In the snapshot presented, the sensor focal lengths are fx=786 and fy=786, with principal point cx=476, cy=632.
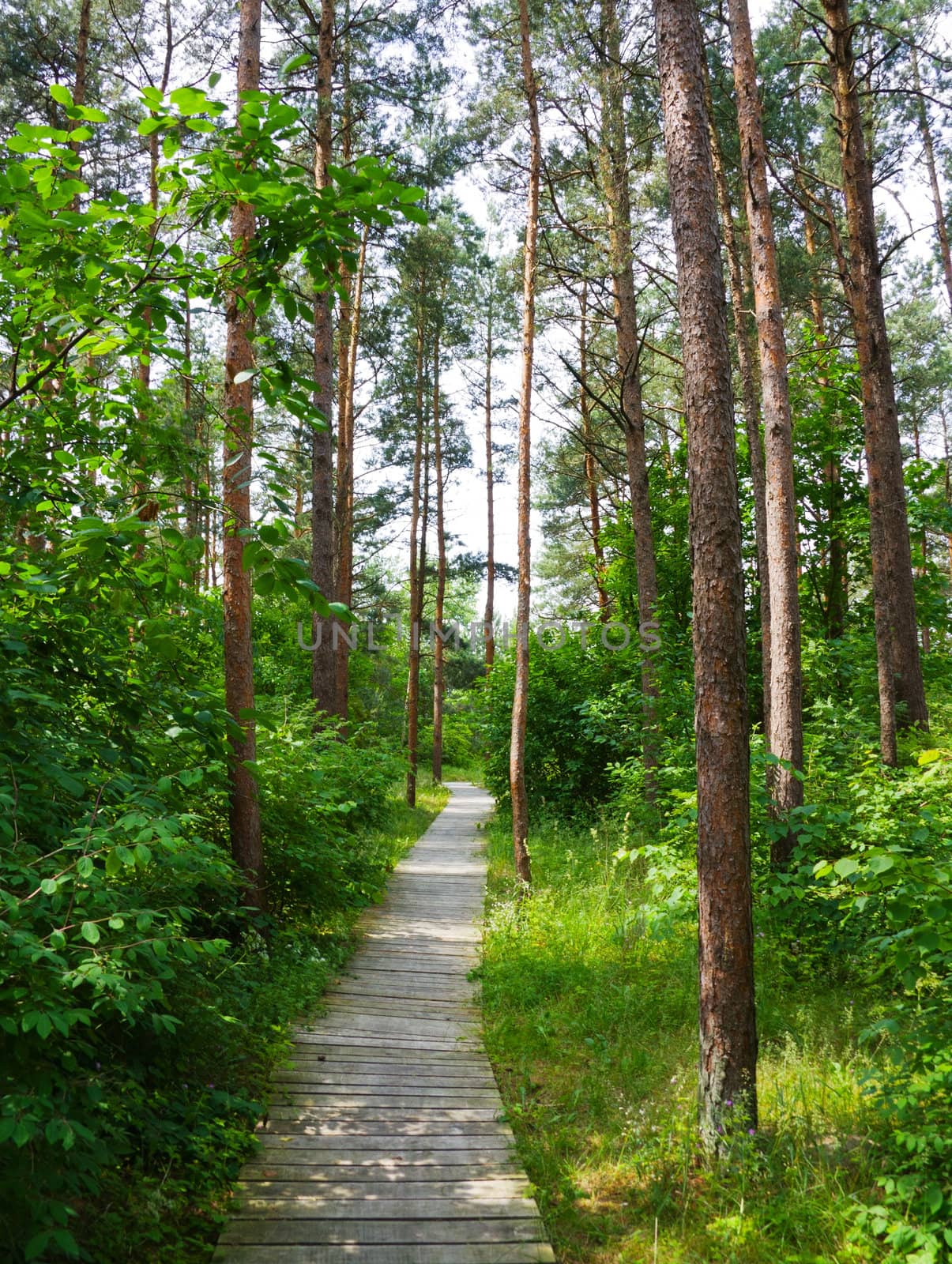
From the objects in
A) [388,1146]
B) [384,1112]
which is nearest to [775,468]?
[384,1112]

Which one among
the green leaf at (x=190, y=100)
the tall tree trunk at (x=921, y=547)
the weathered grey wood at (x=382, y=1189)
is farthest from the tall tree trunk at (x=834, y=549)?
the green leaf at (x=190, y=100)

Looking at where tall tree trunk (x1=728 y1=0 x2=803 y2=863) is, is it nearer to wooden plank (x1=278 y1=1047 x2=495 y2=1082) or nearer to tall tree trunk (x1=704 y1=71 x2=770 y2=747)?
tall tree trunk (x1=704 y1=71 x2=770 y2=747)

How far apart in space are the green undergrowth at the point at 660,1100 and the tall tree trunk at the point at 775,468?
1.60 meters

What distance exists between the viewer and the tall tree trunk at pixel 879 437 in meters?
8.90

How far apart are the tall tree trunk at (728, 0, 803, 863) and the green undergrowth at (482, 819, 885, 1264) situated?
1.60 meters

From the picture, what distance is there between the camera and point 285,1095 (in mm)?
4539

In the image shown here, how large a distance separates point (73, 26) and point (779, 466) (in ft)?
43.4

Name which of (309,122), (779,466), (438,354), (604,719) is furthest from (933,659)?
(438,354)

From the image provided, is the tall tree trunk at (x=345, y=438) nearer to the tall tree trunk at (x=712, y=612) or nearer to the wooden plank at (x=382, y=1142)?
the wooden plank at (x=382, y=1142)

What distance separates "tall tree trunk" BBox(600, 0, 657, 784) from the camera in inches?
388

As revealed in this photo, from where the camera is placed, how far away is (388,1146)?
408cm

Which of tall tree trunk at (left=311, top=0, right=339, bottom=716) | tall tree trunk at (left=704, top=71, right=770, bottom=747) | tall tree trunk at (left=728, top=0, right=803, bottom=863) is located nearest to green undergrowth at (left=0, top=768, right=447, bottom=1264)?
tall tree trunk at (left=728, top=0, right=803, bottom=863)

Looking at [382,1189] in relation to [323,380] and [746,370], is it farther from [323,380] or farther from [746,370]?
[746,370]

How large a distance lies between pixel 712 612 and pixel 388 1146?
3.27 metres
